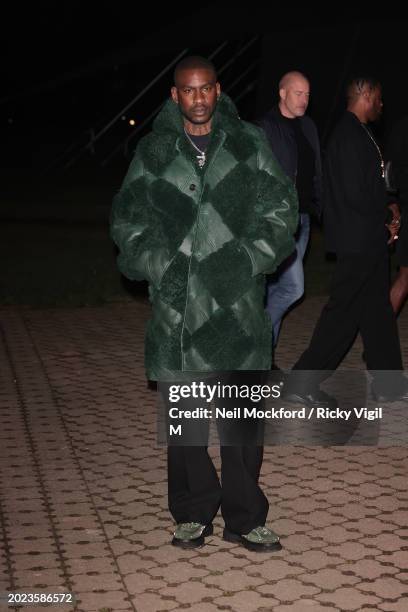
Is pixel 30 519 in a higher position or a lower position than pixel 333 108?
lower

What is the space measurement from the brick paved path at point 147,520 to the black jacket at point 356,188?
1328 mm

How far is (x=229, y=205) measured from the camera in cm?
447

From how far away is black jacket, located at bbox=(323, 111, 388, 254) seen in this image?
22.5 feet

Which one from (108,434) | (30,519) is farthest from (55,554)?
(108,434)

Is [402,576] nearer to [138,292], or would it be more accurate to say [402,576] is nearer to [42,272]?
[138,292]

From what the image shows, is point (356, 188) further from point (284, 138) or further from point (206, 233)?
point (206, 233)

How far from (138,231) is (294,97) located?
3.18 meters

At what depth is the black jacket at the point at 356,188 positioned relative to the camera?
6.86 meters

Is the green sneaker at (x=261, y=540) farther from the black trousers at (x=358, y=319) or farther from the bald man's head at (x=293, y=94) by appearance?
the bald man's head at (x=293, y=94)

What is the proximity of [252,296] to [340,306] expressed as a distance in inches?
101

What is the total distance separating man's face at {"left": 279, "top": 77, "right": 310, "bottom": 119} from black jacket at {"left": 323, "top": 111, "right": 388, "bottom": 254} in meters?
0.53

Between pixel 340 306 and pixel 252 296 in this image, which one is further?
pixel 340 306

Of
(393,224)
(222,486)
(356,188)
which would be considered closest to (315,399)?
(393,224)

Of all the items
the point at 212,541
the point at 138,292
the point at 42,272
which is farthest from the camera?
the point at 42,272
